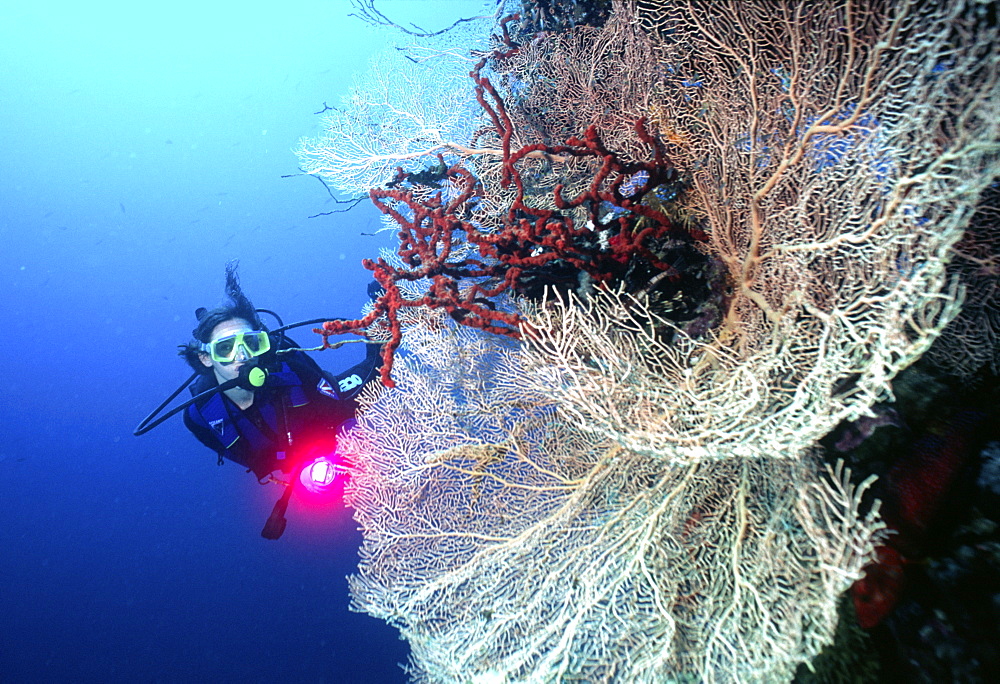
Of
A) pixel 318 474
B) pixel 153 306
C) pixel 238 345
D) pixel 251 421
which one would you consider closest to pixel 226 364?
pixel 238 345

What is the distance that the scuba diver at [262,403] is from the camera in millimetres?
5535

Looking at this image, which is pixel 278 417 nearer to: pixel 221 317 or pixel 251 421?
pixel 251 421

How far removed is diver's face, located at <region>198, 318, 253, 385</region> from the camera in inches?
225

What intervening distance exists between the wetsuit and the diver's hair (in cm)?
34

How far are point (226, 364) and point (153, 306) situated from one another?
8448 cm

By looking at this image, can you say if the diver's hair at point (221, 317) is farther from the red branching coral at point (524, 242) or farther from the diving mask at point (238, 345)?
the red branching coral at point (524, 242)

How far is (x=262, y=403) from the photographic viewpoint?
5793mm

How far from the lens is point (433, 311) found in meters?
3.06

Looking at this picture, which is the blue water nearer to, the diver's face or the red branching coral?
the diver's face

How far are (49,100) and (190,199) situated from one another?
20.2 meters

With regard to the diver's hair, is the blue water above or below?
below

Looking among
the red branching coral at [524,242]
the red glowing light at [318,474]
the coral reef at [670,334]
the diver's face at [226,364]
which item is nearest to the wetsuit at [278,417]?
the diver's face at [226,364]

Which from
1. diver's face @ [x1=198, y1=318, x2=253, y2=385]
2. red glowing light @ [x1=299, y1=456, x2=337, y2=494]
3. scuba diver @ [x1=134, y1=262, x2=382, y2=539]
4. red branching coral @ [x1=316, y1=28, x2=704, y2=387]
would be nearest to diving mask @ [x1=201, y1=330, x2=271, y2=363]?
scuba diver @ [x1=134, y1=262, x2=382, y2=539]

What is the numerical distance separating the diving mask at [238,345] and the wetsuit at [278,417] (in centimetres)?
31
